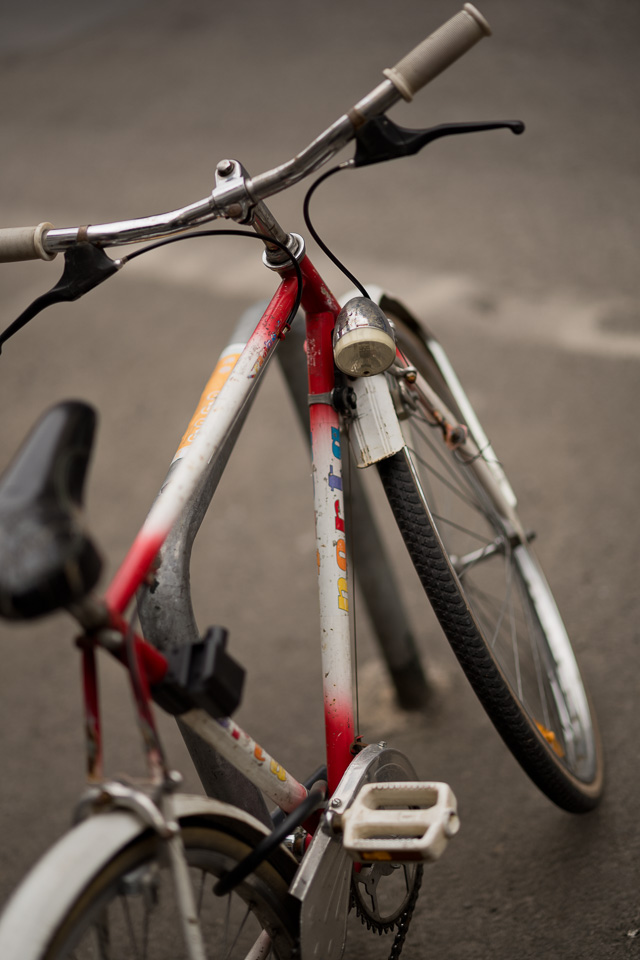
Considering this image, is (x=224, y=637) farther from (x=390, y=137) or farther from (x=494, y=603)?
(x=494, y=603)

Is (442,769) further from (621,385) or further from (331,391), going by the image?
(621,385)

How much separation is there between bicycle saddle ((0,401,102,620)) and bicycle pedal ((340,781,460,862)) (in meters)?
0.53

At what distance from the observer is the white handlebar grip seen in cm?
114

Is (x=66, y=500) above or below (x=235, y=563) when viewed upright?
above

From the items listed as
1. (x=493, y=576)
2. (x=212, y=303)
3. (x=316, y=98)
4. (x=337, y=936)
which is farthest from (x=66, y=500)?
(x=316, y=98)

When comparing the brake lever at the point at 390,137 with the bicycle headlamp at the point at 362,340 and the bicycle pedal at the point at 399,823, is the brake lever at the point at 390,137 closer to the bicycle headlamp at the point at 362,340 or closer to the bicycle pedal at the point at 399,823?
the bicycle headlamp at the point at 362,340

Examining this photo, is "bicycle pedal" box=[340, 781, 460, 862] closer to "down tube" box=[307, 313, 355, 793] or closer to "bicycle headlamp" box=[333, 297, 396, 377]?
"down tube" box=[307, 313, 355, 793]

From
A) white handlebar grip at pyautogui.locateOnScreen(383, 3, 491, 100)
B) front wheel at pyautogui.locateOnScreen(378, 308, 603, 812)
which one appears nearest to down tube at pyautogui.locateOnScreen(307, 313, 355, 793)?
front wheel at pyautogui.locateOnScreen(378, 308, 603, 812)

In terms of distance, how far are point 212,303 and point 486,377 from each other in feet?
4.67

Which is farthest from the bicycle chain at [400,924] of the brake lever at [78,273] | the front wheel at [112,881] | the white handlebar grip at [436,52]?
the white handlebar grip at [436,52]

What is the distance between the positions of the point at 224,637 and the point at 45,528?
0.29 metres

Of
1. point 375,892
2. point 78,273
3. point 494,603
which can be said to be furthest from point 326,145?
point 494,603

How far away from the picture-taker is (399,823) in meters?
1.10

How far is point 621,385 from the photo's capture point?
2992mm
